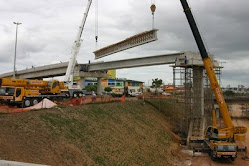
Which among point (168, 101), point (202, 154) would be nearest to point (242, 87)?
point (168, 101)

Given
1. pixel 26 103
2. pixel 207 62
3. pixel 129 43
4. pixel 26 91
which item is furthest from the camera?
pixel 129 43

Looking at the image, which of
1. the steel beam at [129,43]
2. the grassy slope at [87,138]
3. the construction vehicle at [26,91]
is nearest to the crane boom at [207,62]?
the steel beam at [129,43]

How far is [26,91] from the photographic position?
108 ft

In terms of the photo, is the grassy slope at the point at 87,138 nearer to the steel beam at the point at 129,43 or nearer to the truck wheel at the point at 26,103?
the truck wheel at the point at 26,103

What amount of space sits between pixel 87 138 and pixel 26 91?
13029 millimetres

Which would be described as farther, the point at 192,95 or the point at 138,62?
the point at 138,62

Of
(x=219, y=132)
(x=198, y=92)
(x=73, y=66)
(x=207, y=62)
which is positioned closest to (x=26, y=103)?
(x=73, y=66)

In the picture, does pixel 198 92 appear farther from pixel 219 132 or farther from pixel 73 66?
pixel 73 66

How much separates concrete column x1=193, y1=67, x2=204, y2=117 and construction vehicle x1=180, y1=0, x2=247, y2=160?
6533mm

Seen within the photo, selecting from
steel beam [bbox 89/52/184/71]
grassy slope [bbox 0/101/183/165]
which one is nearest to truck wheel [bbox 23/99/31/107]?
grassy slope [bbox 0/101/183/165]

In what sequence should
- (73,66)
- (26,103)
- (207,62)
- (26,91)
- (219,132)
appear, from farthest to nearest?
(73,66)
(207,62)
(26,91)
(26,103)
(219,132)

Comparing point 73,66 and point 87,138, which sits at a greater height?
point 73,66

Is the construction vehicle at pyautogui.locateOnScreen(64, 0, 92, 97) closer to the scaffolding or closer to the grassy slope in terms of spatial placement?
the grassy slope

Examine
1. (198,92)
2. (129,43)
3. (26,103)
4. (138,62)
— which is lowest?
(26,103)
